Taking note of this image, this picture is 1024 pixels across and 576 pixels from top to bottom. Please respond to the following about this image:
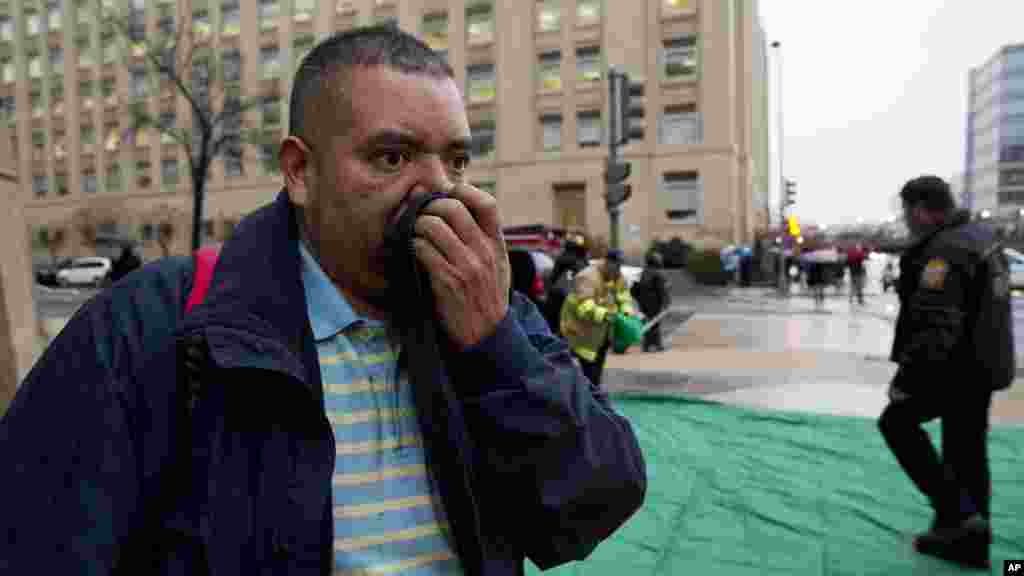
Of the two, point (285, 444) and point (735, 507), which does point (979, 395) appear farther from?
point (285, 444)

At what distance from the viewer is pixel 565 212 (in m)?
38.0

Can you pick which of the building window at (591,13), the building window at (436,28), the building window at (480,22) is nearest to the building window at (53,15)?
the building window at (436,28)

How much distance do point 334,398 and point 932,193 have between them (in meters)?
3.12

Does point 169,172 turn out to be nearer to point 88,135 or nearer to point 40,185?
point 88,135

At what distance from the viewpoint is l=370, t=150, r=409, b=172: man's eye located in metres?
1.23

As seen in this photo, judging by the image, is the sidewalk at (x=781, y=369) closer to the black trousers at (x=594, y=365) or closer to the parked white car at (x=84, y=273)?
the black trousers at (x=594, y=365)

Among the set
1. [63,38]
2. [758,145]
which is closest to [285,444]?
[63,38]

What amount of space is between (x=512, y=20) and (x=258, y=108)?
16222mm

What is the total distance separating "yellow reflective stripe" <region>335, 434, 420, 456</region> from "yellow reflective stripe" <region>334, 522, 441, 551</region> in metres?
0.14

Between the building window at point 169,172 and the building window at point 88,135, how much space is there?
624cm

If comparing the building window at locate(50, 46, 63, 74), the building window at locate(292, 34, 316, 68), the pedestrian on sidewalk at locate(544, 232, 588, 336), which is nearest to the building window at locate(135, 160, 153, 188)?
the building window at locate(50, 46, 63, 74)

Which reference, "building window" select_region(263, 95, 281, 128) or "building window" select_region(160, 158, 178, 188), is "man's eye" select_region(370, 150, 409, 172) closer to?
"building window" select_region(263, 95, 281, 128)

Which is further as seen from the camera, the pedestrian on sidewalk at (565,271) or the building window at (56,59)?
the building window at (56,59)

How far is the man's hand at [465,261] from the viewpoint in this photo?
3.84 ft
